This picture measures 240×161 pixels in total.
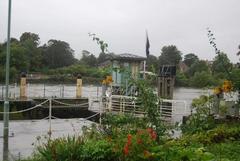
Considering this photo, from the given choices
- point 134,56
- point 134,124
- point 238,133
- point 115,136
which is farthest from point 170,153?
point 134,56

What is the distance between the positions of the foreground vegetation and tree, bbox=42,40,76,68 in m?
71.2

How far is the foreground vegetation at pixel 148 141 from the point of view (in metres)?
6.41

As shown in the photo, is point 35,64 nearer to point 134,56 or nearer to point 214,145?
point 134,56

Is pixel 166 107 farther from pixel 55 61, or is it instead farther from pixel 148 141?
pixel 55 61

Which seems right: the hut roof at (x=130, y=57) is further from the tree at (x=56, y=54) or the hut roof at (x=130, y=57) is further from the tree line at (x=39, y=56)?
the tree at (x=56, y=54)

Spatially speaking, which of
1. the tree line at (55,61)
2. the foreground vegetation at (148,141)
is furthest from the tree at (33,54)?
the foreground vegetation at (148,141)

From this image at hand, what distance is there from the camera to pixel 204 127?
10.7 metres

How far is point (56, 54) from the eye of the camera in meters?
85.6

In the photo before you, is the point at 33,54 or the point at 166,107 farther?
the point at 33,54

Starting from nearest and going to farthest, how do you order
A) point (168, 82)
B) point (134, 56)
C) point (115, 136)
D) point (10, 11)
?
point (115, 136) → point (10, 11) → point (168, 82) → point (134, 56)

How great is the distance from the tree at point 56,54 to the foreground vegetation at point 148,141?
71189 millimetres

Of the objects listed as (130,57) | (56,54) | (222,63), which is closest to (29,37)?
(56,54)

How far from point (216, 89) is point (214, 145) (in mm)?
3218

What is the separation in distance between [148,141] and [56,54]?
8034 centimetres
